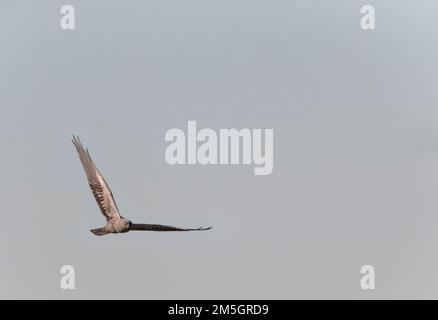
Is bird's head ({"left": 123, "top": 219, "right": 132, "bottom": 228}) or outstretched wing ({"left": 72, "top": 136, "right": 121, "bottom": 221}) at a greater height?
outstretched wing ({"left": 72, "top": 136, "right": 121, "bottom": 221})

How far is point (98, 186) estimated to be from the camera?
13836mm

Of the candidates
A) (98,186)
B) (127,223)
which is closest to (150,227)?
(127,223)

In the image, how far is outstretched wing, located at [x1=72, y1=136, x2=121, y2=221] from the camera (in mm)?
13773

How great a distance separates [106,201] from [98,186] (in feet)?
1.03

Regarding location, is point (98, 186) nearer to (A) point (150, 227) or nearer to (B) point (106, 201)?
(B) point (106, 201)

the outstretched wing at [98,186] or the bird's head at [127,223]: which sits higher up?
the outstretched wing at [98,186]

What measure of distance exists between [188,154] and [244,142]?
1072 mm

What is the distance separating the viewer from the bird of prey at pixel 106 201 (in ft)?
45.2
